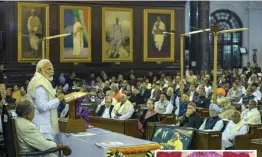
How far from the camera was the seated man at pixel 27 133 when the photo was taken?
5547 mm

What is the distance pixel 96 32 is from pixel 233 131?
16170mm

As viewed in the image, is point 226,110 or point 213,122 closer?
point 213,122

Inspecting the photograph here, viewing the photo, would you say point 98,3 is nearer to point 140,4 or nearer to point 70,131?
point 140,4

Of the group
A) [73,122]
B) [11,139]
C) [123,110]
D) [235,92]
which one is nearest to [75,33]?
[235,92]

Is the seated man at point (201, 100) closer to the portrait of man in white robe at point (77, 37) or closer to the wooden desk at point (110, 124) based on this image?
the wooden desk at point (110, 124)

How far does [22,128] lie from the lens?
5.54 m

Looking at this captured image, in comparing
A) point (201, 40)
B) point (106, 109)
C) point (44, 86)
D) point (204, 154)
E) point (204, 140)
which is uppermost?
point (201, 40)

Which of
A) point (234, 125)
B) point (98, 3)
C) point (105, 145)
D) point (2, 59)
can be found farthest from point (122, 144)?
point (98, 3)

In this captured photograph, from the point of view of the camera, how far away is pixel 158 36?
2534 cm

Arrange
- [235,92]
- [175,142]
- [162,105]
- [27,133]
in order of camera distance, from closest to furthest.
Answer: [27,133]
[175,142]
[162,105]
[235,92]

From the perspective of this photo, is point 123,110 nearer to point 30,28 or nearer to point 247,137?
point 247,137

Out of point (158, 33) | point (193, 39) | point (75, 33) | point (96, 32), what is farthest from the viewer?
point (193, 39)

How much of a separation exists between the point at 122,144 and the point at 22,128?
109cm

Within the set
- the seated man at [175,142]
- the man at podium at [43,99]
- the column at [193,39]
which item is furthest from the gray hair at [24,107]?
the column at [193,39]
